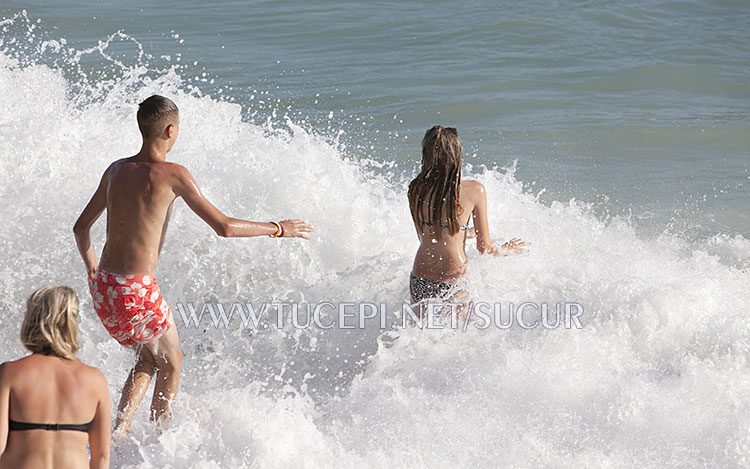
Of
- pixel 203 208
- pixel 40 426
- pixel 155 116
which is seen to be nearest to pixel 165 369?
pixel 203 208

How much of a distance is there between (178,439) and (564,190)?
5.51 m

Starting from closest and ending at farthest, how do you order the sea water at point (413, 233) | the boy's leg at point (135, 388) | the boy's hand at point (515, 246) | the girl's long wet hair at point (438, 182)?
the boy's leg at point (135, 388) < the sea water at point (413, 233) < the girl's long wet hair at point (438, 182) < the boy's hand at point (515, 246)

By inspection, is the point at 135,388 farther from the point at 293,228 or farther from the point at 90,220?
the point at 293,228

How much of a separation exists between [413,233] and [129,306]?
3.41 metres

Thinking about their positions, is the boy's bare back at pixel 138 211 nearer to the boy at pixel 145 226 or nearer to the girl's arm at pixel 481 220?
the boy at pixel 145 226

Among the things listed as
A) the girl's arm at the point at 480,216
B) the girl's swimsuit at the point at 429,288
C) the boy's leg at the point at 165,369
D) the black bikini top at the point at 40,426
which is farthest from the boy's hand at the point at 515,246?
the black bikini top at the point at 40,426

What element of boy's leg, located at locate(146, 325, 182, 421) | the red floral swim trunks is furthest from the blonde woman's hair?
boy's leg, located at locate(146, 325, 182, 421)

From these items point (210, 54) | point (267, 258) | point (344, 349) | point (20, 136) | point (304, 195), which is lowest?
point (344, 349)

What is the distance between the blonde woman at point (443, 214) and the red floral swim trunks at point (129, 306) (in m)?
1.63

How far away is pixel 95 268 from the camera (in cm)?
423

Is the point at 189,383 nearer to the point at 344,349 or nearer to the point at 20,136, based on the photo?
the point at 344,349

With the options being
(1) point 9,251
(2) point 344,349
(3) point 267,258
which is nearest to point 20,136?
(1) point 9,251

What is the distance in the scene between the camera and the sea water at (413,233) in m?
4.37

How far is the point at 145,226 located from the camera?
3.88 meters
